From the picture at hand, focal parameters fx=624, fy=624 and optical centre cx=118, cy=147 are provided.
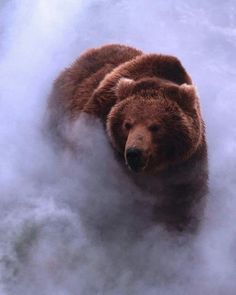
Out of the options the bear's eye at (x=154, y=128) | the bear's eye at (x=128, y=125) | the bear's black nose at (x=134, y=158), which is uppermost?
the bear's eye at (x=128, y=125)

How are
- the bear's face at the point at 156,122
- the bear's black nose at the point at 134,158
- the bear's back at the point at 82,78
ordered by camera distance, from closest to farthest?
the bear's black nose at the point at 134,158, the bear's face at the point at 156,122, the bear's back at the point at 82,78

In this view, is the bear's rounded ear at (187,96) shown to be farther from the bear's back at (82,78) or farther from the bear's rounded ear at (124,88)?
the bear's back at (82,78)

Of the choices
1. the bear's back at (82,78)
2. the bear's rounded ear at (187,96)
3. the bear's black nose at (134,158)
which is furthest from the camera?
the bear's back at (82,78)

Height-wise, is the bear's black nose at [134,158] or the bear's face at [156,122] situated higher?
the bear's face at [156,122]

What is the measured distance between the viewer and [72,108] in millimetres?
4781

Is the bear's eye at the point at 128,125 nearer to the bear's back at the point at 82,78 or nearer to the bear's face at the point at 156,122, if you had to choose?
the bear's face at the point at 156,122

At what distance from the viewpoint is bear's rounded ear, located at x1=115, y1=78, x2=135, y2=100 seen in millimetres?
4145

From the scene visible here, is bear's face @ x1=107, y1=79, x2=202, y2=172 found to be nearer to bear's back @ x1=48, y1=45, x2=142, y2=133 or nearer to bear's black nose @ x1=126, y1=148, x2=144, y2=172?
bear's black nose @ x1=126, y1=148, x2=144, y2=172

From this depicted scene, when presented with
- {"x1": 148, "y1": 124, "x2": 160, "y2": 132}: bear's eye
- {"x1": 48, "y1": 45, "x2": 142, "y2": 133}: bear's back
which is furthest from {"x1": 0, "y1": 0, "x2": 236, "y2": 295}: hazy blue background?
{"x1": 148, "y1": 124, "x2": 160, "y2": 132}: bear's eye

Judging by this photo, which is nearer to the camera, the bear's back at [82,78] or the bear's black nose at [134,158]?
the bear's black nose at [134,158]

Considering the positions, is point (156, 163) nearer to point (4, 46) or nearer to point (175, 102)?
point (175, 102)

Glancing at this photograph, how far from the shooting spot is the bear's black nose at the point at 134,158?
3713mm

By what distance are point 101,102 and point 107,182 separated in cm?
63

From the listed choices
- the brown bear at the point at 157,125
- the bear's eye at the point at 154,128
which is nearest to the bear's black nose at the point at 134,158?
the brown bear at the point at 157,125
